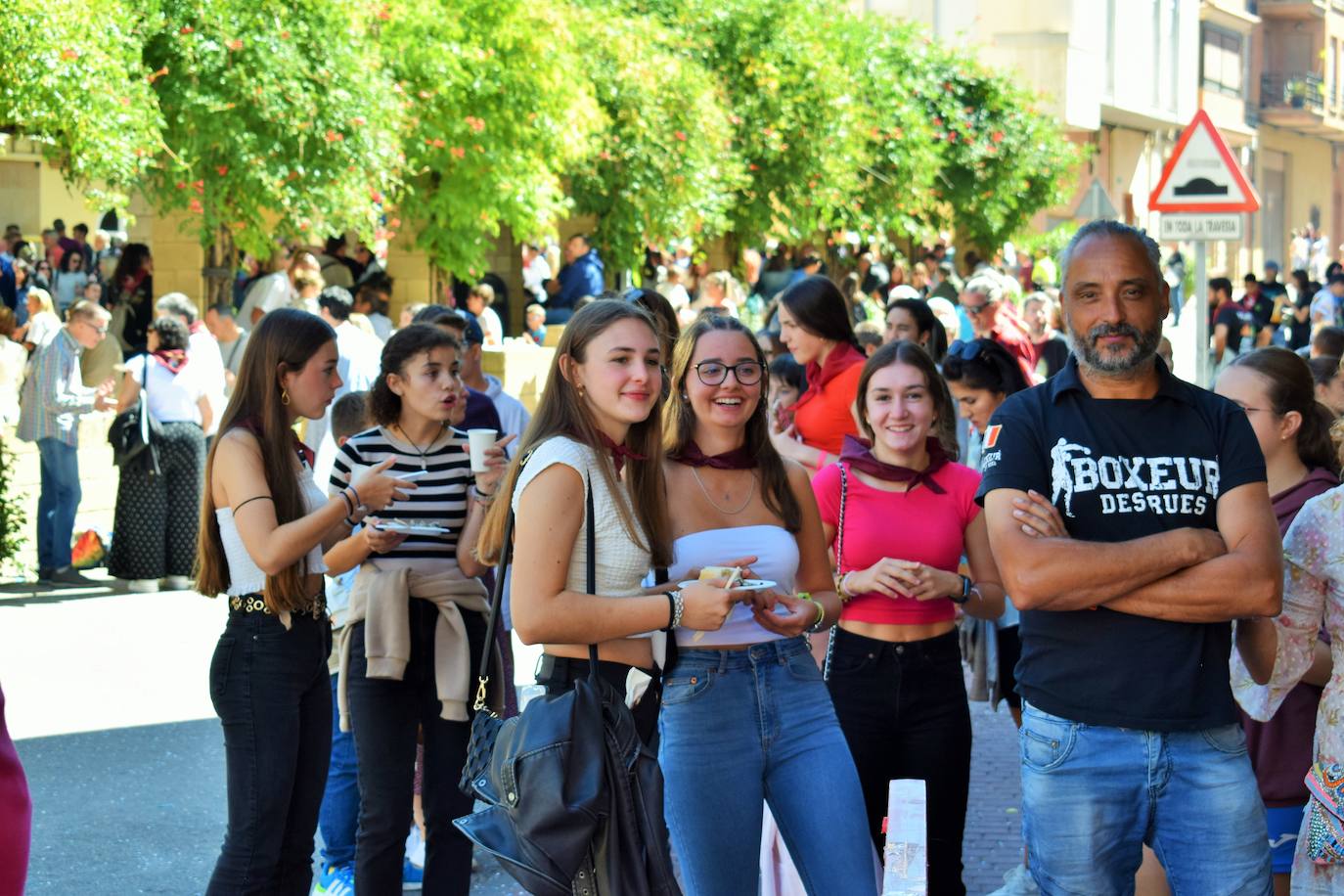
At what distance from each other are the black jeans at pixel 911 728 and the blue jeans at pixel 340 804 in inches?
76.5

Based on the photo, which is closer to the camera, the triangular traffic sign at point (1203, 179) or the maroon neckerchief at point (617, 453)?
the maroon neckerchief at point (617, 453)

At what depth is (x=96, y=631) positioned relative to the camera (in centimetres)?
1159

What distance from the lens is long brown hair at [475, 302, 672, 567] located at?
4406 millimetres

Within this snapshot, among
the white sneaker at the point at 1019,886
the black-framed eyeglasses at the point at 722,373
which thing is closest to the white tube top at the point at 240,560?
the black-framed eyeglasses at the point at 722,373

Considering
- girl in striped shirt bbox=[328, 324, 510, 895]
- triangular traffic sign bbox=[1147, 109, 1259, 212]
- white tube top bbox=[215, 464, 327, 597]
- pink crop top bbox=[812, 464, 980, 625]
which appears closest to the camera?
white tube top bbox=[215, 464, 327, 597]

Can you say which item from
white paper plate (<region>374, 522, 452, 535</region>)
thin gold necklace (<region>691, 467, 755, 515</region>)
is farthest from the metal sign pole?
thin gold necklace (<region>691, 467, 755, 515</region>)

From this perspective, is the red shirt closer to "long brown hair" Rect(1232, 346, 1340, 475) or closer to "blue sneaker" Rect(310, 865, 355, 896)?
"long brown hair" Rect(1232, 346, 1340, 475)

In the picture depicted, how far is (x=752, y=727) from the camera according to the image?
4527 millimetres

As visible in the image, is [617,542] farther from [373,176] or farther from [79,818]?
[373,176]

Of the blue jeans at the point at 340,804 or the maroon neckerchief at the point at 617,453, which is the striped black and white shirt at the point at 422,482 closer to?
the blue jeans at the point at 340,804

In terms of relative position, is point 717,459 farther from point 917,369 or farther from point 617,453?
point 917,369

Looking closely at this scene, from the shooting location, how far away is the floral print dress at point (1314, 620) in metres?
4.06

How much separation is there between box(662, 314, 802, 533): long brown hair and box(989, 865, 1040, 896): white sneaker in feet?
6.73

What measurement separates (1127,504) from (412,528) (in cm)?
243
